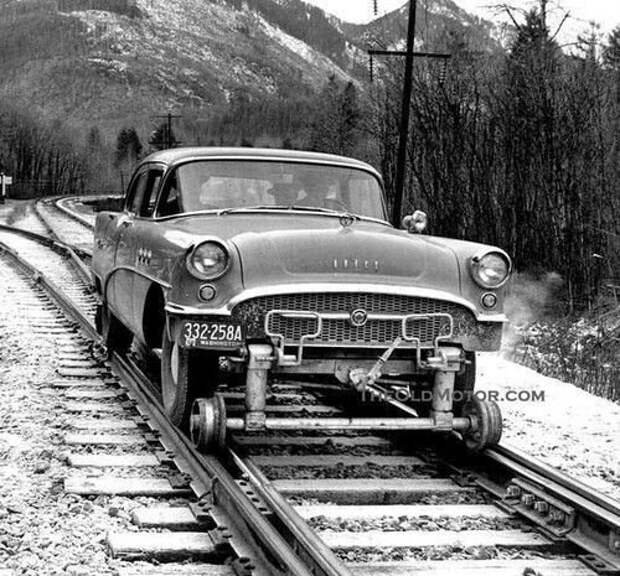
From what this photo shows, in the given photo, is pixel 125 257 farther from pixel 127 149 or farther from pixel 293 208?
pixel 127 149

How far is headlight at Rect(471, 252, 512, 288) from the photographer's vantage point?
572cm

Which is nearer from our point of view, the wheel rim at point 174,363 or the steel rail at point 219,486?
the steel rail at point 219,486

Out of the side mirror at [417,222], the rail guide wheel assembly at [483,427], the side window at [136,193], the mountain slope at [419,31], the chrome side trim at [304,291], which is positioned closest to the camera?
the chrome side trim at [304,291]

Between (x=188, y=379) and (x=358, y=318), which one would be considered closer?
(x=358, y=318)

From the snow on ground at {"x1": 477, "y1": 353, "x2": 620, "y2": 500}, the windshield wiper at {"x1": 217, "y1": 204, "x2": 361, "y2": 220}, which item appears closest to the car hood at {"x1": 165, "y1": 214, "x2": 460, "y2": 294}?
the windshield wiper at {"x1": 217, "y1": 204, "x2": 361, "y2": 220}

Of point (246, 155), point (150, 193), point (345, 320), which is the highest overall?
point (246, 155)

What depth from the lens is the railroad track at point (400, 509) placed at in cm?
418

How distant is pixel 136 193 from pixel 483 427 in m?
3.76

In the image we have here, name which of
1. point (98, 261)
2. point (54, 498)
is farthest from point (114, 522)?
point (98, 261)

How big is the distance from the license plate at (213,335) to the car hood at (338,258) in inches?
9.9

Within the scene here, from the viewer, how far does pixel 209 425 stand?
5.40m

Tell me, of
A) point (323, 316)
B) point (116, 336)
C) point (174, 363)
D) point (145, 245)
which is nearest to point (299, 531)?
point (323, 316)

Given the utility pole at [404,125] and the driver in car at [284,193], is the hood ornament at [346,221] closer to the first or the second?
the driver in car at [284,193]

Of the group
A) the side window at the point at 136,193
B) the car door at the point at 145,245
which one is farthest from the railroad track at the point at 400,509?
the side window at the point at 136,193
